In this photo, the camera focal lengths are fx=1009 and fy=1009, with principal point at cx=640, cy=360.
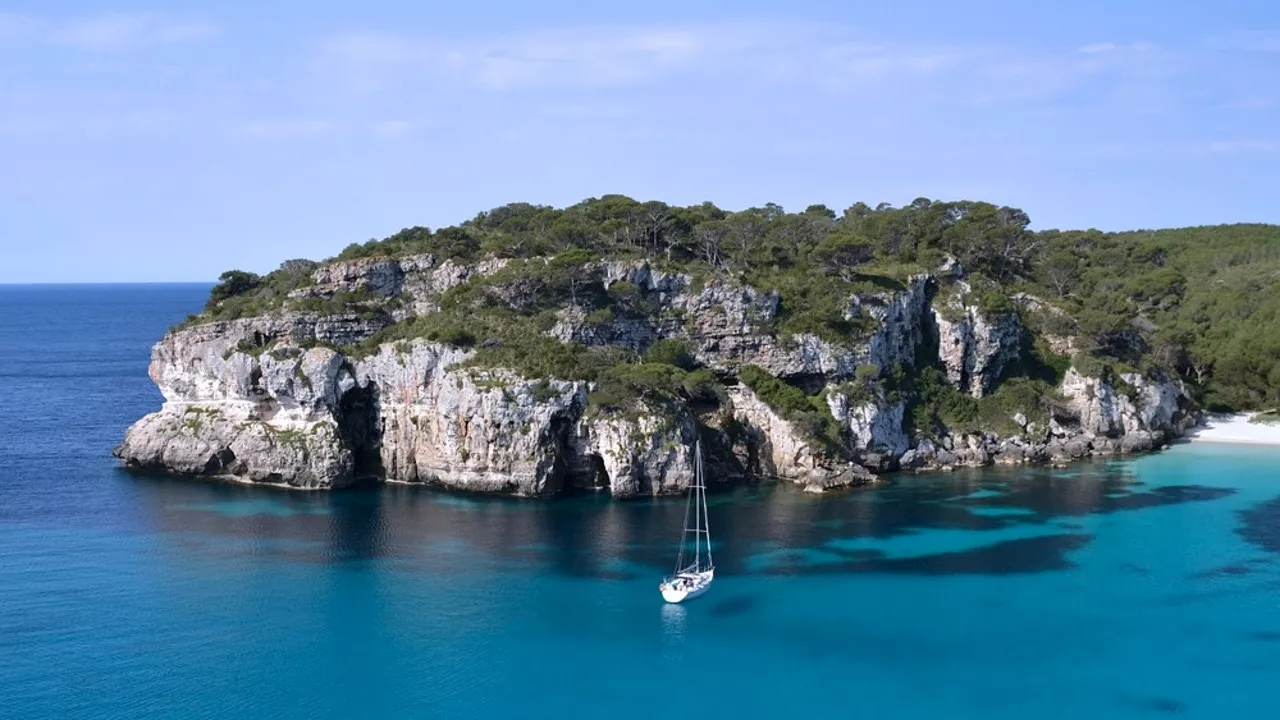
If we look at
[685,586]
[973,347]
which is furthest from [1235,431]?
[685,586]

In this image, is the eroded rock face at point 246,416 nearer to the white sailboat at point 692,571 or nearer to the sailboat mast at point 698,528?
the sailboat mast at point 698,528

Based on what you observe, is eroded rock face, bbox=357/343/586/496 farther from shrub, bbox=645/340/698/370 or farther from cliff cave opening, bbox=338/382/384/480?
shrub, bbox=645/340/698/370

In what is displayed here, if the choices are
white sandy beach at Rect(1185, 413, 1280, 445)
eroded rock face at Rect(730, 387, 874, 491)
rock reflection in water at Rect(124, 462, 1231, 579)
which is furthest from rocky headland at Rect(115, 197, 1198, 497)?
rock reflection in water at Rect(124, 462, 1231, 579)

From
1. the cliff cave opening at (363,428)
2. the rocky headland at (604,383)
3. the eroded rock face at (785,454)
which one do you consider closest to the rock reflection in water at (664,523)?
the eroded rock face at (785,454)

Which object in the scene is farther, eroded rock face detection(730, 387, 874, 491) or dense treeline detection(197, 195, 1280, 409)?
dense treeline detection(197, 195, 1280, 409)

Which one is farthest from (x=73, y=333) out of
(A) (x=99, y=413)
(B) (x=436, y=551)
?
(B) (x=436, y=551)

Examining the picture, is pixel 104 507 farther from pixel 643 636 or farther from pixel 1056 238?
pixel 1056 238
